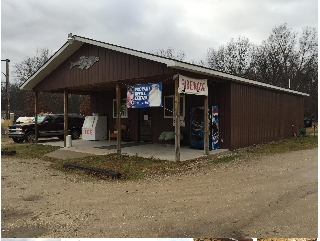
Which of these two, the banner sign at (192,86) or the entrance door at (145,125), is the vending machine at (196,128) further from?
the entrance door at (145,125)

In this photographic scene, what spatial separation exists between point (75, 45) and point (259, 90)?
8748mm

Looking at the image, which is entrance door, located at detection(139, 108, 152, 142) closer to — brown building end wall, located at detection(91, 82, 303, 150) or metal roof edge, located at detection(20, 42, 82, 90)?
brown building end wall, located at detection(91, 82, 303, 150)

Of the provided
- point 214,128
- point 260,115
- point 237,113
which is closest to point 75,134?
point 214,128

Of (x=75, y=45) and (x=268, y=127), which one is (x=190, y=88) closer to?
(x=75, y=45)

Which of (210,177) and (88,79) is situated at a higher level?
(88,79)

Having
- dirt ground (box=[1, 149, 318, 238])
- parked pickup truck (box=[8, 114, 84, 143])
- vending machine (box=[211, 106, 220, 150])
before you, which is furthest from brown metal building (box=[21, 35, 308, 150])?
→ dirt ground (box=[1, 149, 318, 238])

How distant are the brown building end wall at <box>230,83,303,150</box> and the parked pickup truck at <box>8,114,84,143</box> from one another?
10.4m

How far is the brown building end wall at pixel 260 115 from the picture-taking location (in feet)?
42.2

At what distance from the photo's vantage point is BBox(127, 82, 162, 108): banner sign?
998cm

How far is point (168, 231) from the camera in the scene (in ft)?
14.1

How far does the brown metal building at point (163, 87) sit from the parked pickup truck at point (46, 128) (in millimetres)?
2210

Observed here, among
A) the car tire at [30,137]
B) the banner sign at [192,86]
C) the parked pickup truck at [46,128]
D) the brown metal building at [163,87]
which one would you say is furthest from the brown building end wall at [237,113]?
the car tire at [30,137]

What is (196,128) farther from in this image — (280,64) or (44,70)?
(280,64)

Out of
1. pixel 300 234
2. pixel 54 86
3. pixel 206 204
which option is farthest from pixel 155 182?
pixel 54 86
